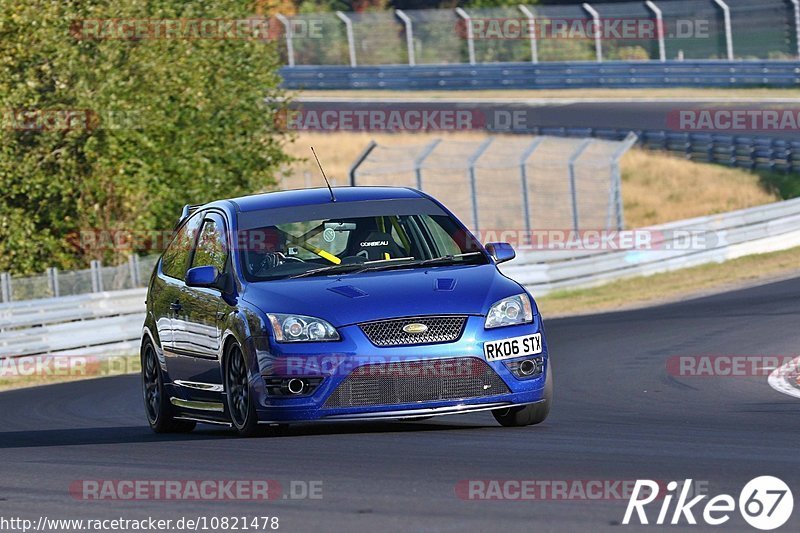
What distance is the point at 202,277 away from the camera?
10.4 m

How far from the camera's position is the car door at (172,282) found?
37.1 feet

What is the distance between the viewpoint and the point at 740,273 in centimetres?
2592

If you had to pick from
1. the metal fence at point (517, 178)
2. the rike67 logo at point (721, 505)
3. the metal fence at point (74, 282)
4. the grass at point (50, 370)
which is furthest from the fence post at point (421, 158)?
the rike67 logo at point (721, 505)

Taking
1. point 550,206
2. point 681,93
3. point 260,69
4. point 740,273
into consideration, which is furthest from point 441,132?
point 740,273

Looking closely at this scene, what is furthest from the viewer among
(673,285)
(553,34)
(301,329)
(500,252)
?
Answer: (553,34)

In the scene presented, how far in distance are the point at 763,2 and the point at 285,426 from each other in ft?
124

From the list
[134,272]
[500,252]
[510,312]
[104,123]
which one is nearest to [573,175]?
[104,123]

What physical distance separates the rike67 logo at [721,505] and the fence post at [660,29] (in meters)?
40.0

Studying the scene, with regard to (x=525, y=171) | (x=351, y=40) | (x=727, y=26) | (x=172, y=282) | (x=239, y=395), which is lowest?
(x=351, y=40)

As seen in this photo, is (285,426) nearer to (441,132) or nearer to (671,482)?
(671,482)

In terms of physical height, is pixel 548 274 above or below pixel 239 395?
below

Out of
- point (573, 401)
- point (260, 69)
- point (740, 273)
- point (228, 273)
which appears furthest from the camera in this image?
point (260, 69)

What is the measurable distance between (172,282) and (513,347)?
3039mm

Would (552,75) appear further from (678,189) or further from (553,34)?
(678,189)
